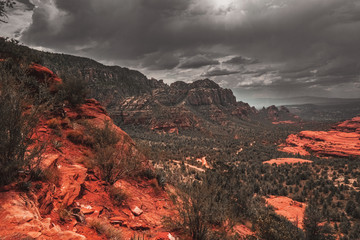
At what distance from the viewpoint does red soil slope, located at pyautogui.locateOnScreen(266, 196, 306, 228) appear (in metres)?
17.5

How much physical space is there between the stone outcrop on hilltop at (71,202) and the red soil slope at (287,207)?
16.8 metres

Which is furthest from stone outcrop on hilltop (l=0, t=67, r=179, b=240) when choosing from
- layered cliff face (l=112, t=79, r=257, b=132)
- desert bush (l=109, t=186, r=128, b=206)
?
layered cliff face (l=112, t=79, r=257, b=132)

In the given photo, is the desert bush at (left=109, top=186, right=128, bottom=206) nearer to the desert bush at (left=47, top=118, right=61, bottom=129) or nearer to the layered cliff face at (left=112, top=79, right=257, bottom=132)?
the desert bush at (left=47, top=118, right=61, bottom=129)

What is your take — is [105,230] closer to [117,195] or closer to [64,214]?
[64,214]

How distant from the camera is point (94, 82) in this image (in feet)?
403

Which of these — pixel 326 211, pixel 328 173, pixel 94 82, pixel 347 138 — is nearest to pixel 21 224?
pixel 326 211

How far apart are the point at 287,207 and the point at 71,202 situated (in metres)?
23.7

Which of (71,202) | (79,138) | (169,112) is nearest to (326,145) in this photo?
(169,112)

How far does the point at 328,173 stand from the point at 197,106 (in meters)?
127

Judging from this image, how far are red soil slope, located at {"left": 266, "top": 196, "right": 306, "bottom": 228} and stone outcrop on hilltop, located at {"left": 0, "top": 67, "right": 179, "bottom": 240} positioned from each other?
16.8 m

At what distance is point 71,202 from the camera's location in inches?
185

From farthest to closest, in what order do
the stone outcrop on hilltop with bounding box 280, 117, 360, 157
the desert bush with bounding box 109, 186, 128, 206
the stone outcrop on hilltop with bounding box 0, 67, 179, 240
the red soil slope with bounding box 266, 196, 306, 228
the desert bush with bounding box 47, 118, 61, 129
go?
1. the stone outcrop on hilltop with bounding box 280, 117, 360, 157
2. the red soil slope with bounding box 266, 196, 306, 228
3. the desert bush with bounding box 47, 118, 61, 129
4. the desert bush with bounding box 109, 186, 128, 206
5. the stone outcrop on hilltop with bounding box 0, 67, 179, 240

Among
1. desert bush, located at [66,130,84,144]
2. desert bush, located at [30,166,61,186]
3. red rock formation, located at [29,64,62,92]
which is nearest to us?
desert bush, located at [30,166,61,186]

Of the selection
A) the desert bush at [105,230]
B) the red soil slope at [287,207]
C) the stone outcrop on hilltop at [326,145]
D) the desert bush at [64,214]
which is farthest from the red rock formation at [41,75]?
the stone outcrop on hilltop at [326,145]
